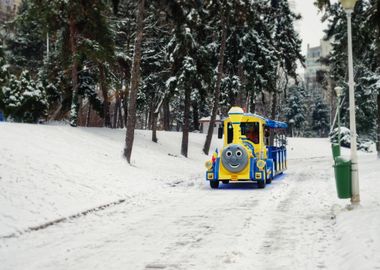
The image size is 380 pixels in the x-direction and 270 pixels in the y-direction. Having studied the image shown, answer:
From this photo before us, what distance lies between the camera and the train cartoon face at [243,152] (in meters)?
16.3

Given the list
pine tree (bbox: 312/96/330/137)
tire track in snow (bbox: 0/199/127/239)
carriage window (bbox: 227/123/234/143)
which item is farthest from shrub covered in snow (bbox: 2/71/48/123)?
pine tree (bbox: 312/96/330/137)

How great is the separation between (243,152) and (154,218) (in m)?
6.79

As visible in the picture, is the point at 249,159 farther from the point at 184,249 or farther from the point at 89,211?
the point at 184,249

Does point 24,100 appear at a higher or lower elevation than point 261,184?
higher

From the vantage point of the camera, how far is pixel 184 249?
7.27 m

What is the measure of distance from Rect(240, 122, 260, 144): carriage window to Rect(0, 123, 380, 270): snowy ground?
184 cm

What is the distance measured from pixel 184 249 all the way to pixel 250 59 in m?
29.9

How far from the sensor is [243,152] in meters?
16.3

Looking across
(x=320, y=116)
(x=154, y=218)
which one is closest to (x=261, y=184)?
(x=154, y=218)

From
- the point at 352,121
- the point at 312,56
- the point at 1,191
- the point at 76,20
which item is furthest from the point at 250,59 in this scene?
the point at 312,56

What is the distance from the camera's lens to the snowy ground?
6.70 meters

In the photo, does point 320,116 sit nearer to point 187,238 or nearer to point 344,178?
point 344,178

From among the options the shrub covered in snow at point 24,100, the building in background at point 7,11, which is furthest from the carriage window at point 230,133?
the building in background at point 7,11

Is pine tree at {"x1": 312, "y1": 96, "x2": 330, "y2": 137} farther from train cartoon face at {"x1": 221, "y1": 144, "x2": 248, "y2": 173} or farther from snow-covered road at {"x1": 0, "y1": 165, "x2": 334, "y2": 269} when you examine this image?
snow-covered road at {"x1": 0, "y1": 165, "x2": 334, "y2": 269}
